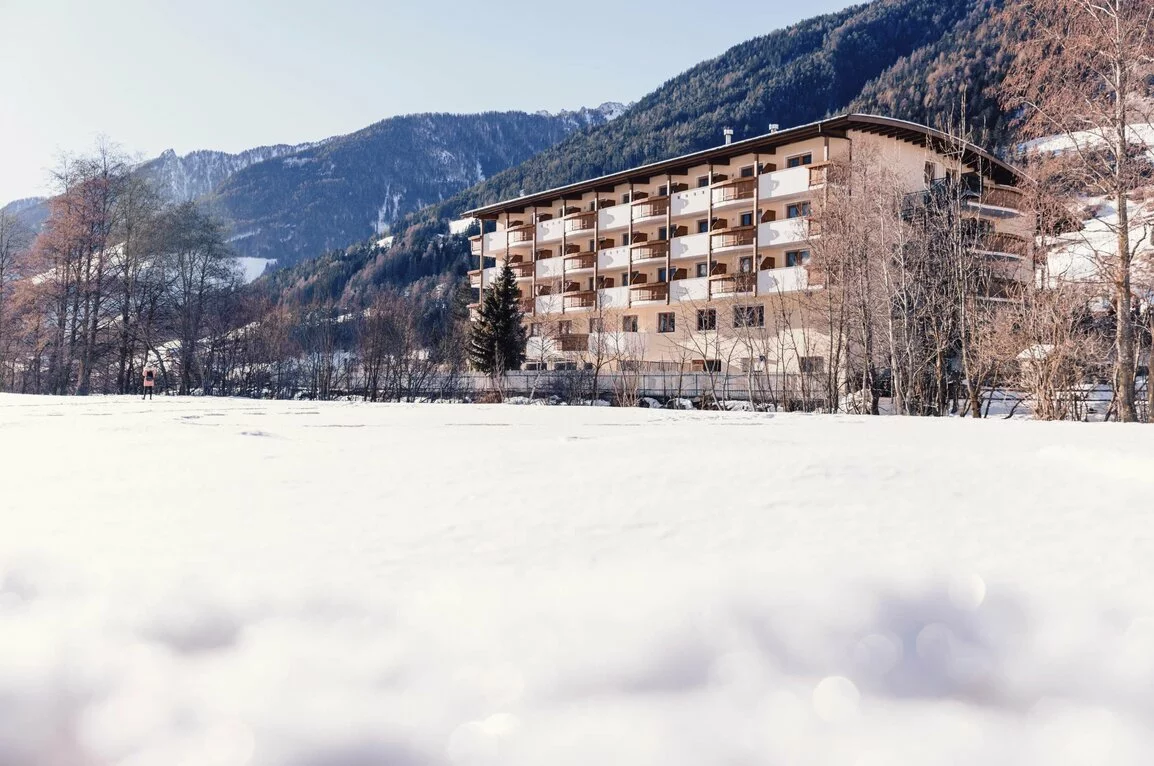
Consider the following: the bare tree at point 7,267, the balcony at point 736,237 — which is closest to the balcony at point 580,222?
the balcony at point 736,237

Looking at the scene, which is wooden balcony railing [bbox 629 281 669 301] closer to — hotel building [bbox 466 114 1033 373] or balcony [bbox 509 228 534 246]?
hotel building [bbox 466 114 1033 373]

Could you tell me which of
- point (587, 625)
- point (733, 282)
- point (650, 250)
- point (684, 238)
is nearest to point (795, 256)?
point (733, 282)

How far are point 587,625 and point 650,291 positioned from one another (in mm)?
36128

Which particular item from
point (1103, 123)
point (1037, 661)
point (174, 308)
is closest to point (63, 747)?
point (1037, 661)

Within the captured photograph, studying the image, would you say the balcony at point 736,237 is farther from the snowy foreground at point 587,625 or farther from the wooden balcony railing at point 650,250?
the snowy foreground at point 587,625

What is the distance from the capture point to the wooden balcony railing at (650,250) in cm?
3718

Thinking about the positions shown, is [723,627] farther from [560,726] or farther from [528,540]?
[528,540]

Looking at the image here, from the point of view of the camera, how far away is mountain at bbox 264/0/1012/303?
9694 centimetres

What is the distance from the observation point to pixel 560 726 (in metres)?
1.17

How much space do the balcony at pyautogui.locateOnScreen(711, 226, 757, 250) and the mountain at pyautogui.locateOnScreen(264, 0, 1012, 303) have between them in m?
58.4

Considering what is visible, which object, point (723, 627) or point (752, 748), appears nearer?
point (752, 748)

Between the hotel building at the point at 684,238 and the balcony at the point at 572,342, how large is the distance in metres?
0.08

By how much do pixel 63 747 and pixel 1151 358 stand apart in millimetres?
14019

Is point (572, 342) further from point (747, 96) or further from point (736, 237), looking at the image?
point (747, 96)
